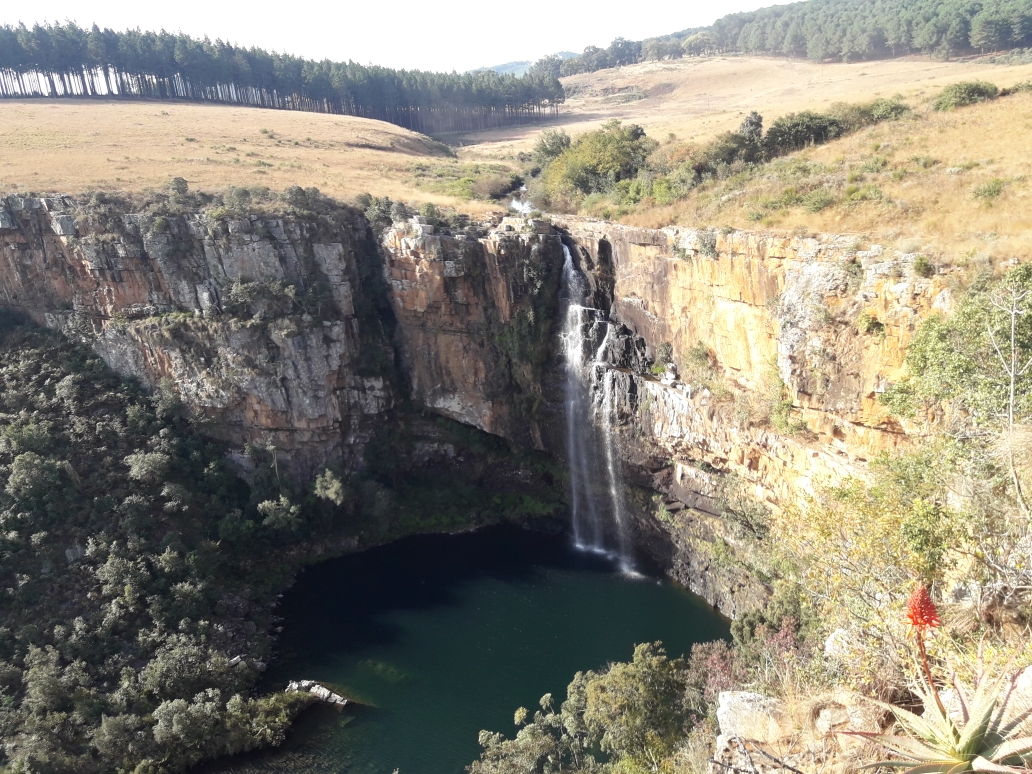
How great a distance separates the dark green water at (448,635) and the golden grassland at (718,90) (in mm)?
29165

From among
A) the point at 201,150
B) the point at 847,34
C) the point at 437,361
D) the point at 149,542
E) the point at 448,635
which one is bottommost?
the point at 448,635

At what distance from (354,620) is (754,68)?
84.9 metres

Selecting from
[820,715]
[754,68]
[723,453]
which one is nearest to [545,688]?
[723,453]

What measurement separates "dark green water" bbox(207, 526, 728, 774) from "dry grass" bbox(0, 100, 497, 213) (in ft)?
64.7

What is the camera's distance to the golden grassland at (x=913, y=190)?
2073 centimetres

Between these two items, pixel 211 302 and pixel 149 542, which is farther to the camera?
pixel 211 302

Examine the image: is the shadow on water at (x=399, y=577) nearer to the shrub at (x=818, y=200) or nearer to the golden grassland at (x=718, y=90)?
the shrub at (x=818, y=200)

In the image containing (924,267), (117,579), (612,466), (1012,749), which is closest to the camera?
(1012,749)

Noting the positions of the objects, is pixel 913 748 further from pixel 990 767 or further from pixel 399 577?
pixel 399 577

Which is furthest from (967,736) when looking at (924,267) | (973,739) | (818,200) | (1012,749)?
(818,200)

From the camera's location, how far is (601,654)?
25031mm

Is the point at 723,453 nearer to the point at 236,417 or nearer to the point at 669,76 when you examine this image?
the point at 236,417

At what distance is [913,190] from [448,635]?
82.9ft

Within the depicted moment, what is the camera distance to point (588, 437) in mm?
32469
